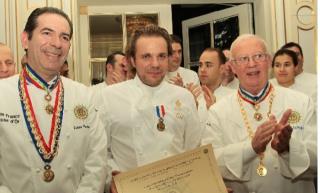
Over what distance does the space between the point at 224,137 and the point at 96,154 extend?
610 mm

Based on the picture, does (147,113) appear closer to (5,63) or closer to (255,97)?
(255,97)

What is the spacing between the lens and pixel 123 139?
1.98 metres

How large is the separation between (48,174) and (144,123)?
1.81ft

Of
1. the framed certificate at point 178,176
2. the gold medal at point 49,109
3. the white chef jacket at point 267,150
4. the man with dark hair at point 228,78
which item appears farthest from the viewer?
the man with dark hair at point 228,78

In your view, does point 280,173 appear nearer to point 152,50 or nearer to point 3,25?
point 152,50

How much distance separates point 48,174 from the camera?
63.5 inches

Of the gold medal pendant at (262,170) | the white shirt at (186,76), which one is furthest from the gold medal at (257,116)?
the white shirt at (186,76)

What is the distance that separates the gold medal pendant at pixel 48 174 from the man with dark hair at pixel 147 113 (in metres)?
0.39

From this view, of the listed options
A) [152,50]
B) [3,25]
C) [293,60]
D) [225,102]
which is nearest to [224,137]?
[225,102]

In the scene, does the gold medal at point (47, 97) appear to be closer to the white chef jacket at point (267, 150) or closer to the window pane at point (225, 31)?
the white chef jacket at point (267, 150)

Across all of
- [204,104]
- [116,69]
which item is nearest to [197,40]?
[116,69]

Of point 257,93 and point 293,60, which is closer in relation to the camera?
point 257,93

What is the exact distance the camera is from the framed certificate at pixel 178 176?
1.48 meters

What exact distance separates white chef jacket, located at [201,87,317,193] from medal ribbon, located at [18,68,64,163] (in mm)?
700
